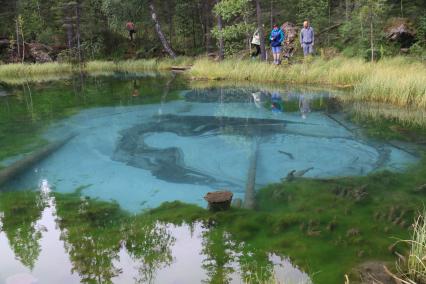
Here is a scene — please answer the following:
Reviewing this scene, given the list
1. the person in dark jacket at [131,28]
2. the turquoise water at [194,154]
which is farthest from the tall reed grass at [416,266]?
the person in dark jacket at [131,28]

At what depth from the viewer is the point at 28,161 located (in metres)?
7.05

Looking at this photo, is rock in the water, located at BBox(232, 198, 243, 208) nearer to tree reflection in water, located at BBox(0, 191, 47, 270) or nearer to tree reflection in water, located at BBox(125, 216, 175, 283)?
tree reflection in water, located at BBox(125, 216, 175, 283)

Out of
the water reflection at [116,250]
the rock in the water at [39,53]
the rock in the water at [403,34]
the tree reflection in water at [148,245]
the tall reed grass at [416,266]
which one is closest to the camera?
the tall reed grass at [416,266]

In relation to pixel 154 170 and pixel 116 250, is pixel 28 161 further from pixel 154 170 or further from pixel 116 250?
pixel 116 250

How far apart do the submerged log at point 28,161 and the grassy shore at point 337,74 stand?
7037 millimetres

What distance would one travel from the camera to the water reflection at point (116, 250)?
12.2ft

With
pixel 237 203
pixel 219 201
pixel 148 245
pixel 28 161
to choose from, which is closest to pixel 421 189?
pixel 237 203

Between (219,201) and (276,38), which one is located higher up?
(276,38)

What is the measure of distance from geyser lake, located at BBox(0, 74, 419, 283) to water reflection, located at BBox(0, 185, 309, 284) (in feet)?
0.05

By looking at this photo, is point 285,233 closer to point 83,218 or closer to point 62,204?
point 83,218

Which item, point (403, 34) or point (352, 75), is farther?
point (403, 34)

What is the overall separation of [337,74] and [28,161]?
30.3 feet

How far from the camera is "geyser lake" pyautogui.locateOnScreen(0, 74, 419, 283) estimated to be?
12.9 feet

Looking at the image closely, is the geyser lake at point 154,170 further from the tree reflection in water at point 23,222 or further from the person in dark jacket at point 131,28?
the person in dark jacket at point 131,28
